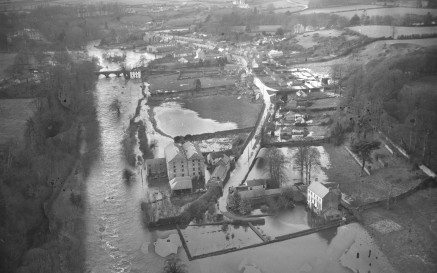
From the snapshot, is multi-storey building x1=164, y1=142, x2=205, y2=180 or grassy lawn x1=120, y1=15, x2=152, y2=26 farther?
grassy lawn x1=120, y1=15, x2=152, y2=26

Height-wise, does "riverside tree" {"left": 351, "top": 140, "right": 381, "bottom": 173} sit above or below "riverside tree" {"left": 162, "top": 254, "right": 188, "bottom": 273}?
above

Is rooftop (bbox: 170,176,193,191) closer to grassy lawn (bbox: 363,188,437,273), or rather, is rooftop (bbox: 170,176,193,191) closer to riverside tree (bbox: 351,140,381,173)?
grassy lawn (bbox: 363,188,437,273)

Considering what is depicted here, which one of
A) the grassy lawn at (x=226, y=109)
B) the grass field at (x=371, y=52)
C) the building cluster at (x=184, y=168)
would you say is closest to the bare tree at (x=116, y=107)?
the grassy lawn at (x=226, y=109)

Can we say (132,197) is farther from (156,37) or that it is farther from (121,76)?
(156,37)

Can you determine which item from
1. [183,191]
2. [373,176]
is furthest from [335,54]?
[183,191]

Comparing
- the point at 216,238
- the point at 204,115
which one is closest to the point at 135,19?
the point at 204,115

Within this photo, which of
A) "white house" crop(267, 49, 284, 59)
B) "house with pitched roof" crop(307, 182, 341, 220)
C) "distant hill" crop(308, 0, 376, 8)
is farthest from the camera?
"distant hill" crop(308, 0, 376, 8)

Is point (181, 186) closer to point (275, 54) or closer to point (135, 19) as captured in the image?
point (275, 54)

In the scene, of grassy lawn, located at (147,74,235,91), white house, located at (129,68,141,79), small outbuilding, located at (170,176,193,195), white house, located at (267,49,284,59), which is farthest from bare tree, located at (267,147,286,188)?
white house, located at (267,49,284,59)
